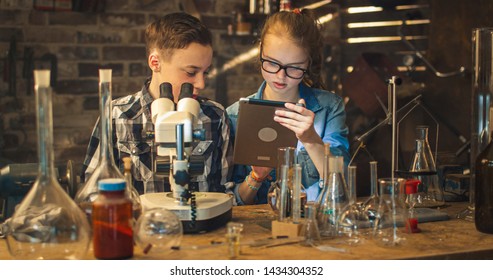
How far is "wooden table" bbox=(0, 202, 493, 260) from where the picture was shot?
1.80m

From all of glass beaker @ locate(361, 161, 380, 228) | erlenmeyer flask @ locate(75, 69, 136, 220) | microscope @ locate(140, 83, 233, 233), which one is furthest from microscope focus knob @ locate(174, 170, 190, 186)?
glass beaker @ locate(361, 161, 380, 228)

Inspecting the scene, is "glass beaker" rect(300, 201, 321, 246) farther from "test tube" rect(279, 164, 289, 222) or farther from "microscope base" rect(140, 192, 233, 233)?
"microscope base" rect(140, 192, 233, 233)

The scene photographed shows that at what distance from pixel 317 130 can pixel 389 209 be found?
103cm

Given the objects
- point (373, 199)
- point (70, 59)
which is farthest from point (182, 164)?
point (70, 59)

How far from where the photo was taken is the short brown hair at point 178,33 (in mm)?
2750

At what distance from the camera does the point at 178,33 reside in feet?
9.02

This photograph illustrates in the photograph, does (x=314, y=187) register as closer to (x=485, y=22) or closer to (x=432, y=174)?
(x=432, y=174)

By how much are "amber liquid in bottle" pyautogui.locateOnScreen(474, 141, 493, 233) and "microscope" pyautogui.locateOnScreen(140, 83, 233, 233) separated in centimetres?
72

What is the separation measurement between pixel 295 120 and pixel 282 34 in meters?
0.58

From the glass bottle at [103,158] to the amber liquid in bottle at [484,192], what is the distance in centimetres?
100

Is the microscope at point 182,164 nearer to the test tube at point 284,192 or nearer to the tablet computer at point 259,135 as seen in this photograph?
the test tube at point 284,192

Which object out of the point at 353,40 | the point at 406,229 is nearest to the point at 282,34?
the point at 406,229

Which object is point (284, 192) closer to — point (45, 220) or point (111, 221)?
point (111, 221)

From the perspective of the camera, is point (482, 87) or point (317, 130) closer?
point (482, 87)
